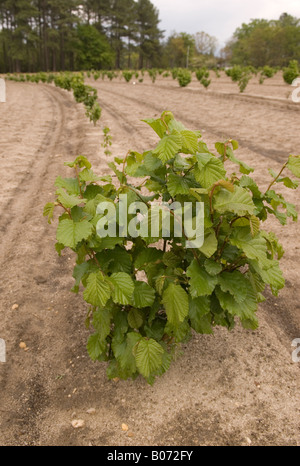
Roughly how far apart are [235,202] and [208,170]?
211mm

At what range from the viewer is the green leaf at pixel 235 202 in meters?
1.40

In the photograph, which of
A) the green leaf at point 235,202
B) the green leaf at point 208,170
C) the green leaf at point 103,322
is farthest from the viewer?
the green leaf at point 103,322

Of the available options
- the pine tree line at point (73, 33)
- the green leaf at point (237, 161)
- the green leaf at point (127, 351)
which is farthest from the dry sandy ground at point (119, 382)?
the pine tree line at point (73, 33)

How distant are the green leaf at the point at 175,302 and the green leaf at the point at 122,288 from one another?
189 millimetres

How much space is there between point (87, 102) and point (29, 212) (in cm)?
692

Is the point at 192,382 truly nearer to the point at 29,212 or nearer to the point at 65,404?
the point at 65,404

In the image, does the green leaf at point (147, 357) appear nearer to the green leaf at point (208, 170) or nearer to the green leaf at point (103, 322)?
the green leaf at point (103, 322)

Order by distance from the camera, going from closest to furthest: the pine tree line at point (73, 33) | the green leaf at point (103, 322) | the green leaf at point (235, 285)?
the green leaf at point (235, 285)
the green leaf at point (103, 322)
the pine tree line at point (73, 33)

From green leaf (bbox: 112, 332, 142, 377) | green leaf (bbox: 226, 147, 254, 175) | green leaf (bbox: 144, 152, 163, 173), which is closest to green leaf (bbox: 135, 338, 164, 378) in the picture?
green leaf (bbox: 112, 332, 142, 377)

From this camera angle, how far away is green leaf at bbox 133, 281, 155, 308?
176 centimetres

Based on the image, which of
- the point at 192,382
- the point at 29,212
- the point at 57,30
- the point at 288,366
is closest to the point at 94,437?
the point at 192,382

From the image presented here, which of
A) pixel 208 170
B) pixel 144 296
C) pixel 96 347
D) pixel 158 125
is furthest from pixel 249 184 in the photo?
pixel 96 347

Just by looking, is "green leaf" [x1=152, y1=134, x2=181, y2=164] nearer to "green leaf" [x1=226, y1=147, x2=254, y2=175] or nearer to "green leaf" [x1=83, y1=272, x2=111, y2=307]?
"green leaf" [x1=226, y1=147, x2=254, y2=175]

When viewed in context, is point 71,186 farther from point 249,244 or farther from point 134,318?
point 249,244
